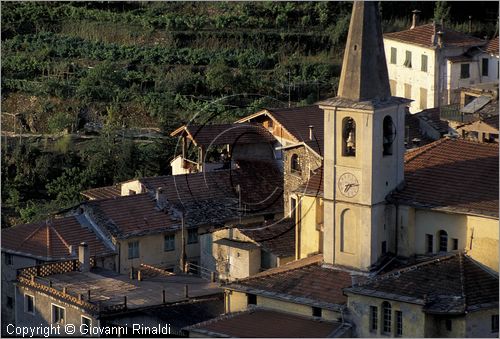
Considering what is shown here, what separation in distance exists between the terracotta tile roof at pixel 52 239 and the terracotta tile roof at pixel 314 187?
6.44 metres

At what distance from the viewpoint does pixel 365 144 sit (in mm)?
45406

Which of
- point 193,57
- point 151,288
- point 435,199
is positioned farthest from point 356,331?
point 193,57

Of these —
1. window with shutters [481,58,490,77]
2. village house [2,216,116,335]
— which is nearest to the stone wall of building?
village house [2,216,116,335]

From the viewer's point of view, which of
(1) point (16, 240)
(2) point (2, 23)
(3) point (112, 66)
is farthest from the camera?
(2) point (2, 23)

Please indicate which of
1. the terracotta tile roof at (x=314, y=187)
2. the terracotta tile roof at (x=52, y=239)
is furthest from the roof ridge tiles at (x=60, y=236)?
the terracotta tile roof at (x=314, y=187)

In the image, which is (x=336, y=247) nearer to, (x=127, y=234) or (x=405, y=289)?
(x=405, y=289)

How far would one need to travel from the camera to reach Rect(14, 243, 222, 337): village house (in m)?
46.3

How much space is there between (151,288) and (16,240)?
5.40 m

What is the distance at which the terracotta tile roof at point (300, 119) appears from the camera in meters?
57.0

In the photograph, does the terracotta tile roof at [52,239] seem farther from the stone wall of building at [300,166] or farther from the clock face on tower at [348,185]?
the clock face on tower at [348,185]

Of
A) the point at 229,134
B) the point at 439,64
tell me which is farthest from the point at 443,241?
the point at 439,64

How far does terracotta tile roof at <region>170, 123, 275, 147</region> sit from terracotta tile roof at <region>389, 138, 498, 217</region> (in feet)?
35.6

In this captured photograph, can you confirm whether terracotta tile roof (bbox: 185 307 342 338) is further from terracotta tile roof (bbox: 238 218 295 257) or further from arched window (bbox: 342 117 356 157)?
terracotta tile roof (bbox: 238 218 295 257)

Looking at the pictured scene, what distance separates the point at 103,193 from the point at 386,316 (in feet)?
58.9
